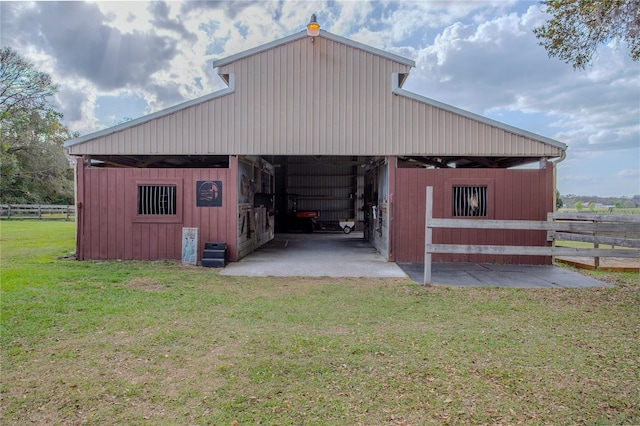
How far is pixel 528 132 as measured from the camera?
27.2 feet

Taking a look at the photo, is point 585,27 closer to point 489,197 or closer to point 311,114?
point 489,197

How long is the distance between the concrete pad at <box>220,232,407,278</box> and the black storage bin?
20 centimetres

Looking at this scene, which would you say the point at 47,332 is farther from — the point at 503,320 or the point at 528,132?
the point at 528,132

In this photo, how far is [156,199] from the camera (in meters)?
8.60

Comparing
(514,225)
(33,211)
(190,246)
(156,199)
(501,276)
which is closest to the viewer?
(514,225)

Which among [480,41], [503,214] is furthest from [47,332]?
[480,41]

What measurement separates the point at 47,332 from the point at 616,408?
4.87 m

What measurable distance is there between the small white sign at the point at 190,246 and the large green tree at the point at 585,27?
26.6 feet

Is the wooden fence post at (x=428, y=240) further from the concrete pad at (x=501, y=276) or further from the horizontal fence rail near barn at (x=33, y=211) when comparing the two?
the horizontal fence rail near barn at (x=33, y=211)

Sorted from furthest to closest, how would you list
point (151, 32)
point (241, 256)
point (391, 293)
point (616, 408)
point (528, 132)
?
point (151, 32) < point (241, 256) < point (528, 132) < point (391, 293) < point (616, 408)

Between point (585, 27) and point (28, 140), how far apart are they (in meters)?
33.8

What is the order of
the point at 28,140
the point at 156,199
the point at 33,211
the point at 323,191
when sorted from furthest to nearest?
1. the point at 28,140
2. the point at 33,211
3. the point at 323,191
4. the point at 156,199

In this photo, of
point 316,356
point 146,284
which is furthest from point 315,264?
point 316,356

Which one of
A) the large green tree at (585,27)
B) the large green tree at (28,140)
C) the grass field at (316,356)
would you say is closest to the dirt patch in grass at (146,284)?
the grass field at (316,356)
